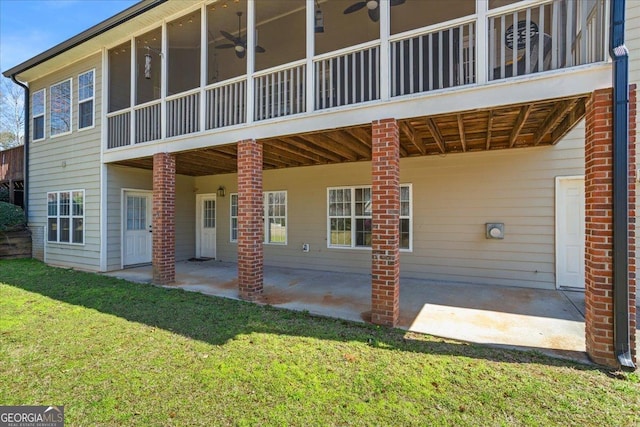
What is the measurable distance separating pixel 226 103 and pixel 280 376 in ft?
16.2

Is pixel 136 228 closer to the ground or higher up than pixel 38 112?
closer to the ground

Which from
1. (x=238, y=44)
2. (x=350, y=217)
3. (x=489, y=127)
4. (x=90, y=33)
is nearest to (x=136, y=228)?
(x=90, y=33)

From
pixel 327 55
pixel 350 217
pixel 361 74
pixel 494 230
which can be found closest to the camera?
pixel 361 74

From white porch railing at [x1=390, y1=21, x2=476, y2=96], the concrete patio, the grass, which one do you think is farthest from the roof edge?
the grass

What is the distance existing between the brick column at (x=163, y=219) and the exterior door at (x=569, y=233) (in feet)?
25.6

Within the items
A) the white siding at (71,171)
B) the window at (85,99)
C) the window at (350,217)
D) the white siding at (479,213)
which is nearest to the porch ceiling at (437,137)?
the white siding at (479,213)

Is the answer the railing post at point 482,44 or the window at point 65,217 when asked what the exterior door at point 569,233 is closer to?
the railing post at point 482,44

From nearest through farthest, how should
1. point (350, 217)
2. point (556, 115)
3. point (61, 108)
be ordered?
point (556, 115), point (350, 217), point (61, 108)

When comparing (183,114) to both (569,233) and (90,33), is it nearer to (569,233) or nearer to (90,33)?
(90,33)

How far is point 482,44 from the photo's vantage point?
3830 millimetres

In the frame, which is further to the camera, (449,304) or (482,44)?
(449,304)

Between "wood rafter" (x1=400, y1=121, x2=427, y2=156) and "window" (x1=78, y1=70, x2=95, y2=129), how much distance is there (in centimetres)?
823

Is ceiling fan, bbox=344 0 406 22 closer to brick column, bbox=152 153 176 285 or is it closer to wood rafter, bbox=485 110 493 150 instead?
wood rafter, bbox=485 110 493 150

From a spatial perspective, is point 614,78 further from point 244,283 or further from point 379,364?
point 244,283
